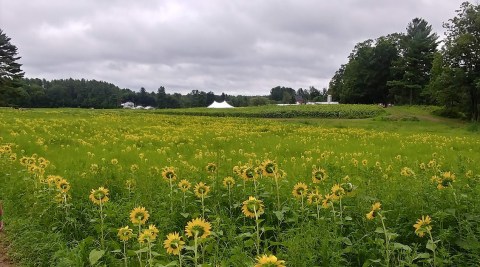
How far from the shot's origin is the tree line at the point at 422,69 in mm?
36031

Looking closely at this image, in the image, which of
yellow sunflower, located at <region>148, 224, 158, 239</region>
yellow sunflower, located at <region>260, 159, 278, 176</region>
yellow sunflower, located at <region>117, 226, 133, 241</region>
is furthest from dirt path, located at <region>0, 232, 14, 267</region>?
yellow sunflower, located at <region>260, 159, 278, 176</region>

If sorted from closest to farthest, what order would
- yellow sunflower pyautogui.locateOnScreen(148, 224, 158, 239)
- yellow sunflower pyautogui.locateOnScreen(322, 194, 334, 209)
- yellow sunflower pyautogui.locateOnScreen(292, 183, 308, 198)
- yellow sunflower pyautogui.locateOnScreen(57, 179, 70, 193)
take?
yellow sunflower pyautogui.locateOnScreen(148, 224, 158, 239)
yellow sunflower pyautogui.locateOnScreen(322, 194, 334, 209)
yellow sunflower pyautogui.locateOnScreen(292, 183, 308, 198)
yellow sunflower pyautogui.locateOnScreen(57, 179, 70, 193)

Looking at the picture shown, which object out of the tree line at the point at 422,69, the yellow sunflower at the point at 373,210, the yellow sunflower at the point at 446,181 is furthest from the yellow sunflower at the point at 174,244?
the tree line at the point at 422,69

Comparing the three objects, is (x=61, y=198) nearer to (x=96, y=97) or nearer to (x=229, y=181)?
(x=229, y=181)

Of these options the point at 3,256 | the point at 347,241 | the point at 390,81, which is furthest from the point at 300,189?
the point at 390,81

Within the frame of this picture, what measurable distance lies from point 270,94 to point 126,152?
150049 mm

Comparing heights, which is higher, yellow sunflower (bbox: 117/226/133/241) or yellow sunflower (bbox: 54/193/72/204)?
yellow sunflower (bbox: 117/226/133/241)

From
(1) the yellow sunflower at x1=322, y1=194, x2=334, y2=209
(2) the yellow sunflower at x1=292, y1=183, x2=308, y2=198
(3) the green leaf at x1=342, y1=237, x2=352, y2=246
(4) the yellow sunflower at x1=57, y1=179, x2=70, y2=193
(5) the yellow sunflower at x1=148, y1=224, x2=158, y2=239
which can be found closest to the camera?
(5) the yellow sunflower at x1=148, y1=224, x2=158, y2=239

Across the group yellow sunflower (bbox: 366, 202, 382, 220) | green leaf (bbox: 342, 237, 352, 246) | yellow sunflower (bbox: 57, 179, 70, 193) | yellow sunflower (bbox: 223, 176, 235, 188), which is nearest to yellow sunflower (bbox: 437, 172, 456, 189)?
yellow sunflower (bbox: 366, 202, 382, 220)

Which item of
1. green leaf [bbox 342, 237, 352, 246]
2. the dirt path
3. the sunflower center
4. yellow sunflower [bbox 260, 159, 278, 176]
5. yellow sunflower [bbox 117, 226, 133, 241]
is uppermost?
yellow sunflower [bbox 260, 159, 278, 176]

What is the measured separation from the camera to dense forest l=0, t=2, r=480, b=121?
36406 mm

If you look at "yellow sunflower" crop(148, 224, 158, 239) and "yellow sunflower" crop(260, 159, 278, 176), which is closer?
"yellow sunflower" crop(148, 224, 158, 239)

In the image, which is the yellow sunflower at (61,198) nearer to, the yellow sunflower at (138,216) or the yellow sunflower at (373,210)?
the yellow sunflower at (138,216)

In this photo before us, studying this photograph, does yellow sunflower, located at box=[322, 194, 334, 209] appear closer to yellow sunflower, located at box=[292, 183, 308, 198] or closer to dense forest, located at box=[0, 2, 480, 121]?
yellow sunflower, located at box=[292, 183, 308, 198]
